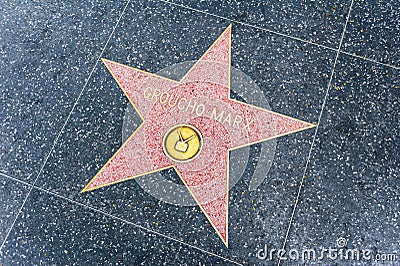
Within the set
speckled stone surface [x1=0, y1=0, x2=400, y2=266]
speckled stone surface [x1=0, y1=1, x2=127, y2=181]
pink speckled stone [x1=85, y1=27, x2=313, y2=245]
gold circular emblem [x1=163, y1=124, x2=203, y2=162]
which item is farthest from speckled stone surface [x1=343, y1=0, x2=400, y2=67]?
speckled stone surface [x1=0, y1=1, x2=127, y2=181]

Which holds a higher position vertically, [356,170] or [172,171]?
[356,170]

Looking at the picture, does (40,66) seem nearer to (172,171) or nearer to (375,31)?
(172,171)

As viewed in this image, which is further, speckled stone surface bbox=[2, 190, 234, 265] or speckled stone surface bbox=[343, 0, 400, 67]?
speckled stone surface bbox=[343, 0, 400, 67]

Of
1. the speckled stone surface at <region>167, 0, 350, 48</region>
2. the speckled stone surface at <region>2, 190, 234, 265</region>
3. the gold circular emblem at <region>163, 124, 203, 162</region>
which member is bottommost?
the speckled stone surface at <region>2, 190, 234, 265</region>

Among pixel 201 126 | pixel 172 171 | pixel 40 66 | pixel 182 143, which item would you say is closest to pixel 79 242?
pixel 172 171

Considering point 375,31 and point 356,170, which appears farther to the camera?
point 375,31

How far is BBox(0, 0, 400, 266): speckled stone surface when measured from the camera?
1568 millimetres

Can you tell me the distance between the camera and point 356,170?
159 centimetres

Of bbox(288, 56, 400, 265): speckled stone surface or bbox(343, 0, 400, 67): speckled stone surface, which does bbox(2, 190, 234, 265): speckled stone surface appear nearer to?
bbox(288, 56, 400, 265): speckled stone surface

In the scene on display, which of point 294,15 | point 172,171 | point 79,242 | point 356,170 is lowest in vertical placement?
point 79,242

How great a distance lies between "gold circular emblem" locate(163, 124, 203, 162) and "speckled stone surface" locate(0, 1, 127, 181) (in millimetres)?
473

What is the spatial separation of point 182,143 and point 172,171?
12 cm

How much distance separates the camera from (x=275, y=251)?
1544mm

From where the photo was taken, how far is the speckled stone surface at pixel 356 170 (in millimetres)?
1540
